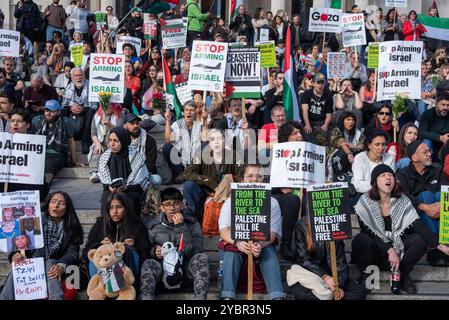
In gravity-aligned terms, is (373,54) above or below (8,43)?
below

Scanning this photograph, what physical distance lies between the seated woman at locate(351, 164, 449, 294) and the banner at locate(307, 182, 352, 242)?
814mm

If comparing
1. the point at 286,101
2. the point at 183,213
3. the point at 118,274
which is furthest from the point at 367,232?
the point at 286,101

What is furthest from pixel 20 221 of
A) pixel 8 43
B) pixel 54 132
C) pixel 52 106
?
pixel 8 43

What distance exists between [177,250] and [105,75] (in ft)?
15.8

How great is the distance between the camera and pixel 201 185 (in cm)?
1237

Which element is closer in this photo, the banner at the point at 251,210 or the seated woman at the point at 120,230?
the banner at the point at 251,210

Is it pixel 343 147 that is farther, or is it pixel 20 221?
pixel 343 147

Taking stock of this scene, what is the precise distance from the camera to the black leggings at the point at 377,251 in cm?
1104

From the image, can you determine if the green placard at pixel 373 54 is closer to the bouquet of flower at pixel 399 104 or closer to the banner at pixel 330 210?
the bouquet of flower at pixel 399 104

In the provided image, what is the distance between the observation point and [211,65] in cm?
1445

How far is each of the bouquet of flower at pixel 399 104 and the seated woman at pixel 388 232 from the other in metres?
3.28

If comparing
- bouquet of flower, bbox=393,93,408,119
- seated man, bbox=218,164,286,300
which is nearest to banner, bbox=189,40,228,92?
bouquet of flower, bbox=393,93,408,119

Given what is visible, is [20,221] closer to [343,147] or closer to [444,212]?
[444,212]

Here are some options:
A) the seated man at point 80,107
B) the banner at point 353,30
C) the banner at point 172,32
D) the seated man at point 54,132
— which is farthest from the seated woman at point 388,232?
the banner at point 353,30
